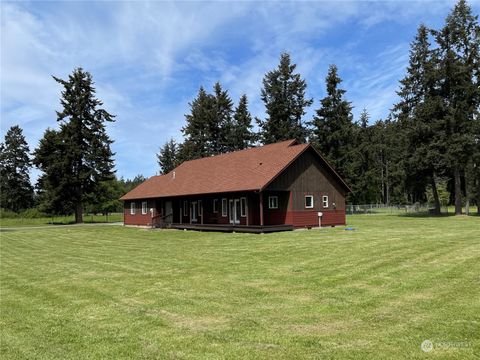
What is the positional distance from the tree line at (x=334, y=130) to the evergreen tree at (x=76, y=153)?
0.43ft

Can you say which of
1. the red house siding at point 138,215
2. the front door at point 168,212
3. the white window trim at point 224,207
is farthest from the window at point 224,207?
the red house siding at point 138,215

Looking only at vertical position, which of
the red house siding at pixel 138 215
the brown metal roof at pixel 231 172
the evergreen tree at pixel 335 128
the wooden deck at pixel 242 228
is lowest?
the wooden deck at pixel 242 228

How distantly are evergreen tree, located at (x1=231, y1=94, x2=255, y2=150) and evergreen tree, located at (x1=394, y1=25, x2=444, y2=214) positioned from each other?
23211 millimetres

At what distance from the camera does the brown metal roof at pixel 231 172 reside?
28.0m

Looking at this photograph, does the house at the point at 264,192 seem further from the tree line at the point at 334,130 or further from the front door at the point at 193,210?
the tree line at the point at 334,130

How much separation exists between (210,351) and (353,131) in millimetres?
56131

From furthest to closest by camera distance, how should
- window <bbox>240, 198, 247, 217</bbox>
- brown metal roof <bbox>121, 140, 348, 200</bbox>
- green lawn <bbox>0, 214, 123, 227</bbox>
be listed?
1. green lawn <bbox>0, 214, 123, 227</bbox>
2. window <bbox>240, 198, 247, 217</bbox>
3. brown metal roof <bbox>121, 140, 348, 200</bbox>

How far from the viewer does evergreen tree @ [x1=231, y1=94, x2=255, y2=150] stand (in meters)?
66.3

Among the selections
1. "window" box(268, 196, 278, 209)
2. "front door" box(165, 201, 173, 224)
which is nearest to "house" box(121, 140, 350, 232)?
"window" box(268, 196, 278, 209)

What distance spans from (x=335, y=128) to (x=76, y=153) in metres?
34.8

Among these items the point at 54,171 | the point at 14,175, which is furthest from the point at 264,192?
the point at 14,175

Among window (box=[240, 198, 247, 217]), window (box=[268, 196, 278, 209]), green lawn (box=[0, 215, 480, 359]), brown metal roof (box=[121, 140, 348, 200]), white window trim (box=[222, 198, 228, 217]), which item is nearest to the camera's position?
green lawn (box=[0, 215, 480, 359])

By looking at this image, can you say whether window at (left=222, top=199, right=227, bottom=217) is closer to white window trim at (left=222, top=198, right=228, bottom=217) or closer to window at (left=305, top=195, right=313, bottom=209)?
white window trim at (left=222, top=198, right=228, bottom=217)

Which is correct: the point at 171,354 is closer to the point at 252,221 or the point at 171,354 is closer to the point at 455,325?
the point at 455,325
